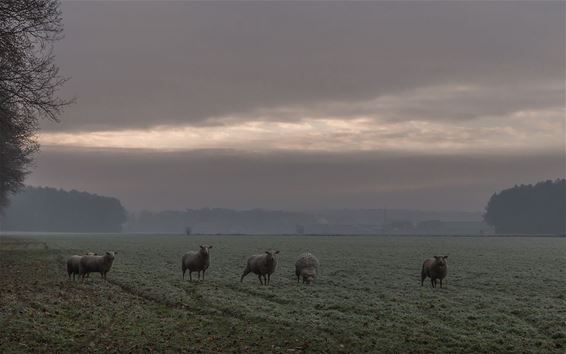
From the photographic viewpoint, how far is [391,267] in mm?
48031

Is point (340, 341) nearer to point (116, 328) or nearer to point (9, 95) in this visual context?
point (116, 328)

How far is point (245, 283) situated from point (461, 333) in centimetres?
1556

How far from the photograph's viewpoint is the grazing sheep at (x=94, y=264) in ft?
107

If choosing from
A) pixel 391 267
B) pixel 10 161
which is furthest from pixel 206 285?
pixel 10 161

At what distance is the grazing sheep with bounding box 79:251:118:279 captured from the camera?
107 feet

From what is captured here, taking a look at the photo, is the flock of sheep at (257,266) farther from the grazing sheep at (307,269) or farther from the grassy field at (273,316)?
the grassy field at (273,316)

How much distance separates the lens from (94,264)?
3306 cm

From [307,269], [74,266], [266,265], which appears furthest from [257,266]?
[74,266]

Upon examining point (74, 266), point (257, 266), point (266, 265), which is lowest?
point (74, 266)

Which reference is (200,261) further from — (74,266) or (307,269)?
(74,266)

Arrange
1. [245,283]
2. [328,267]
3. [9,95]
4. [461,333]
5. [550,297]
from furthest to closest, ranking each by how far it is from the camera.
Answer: [328,267], [245,283], [550,297], [9,95], [461,333]

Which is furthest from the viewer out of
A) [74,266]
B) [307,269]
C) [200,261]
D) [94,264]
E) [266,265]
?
[307,269]

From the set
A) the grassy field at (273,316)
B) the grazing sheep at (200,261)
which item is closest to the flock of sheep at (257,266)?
the grazing sheep at (200,261)

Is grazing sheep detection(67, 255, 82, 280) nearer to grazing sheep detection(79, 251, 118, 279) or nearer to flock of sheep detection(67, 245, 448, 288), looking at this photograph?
flock of sheep detection(67, 245, 448, 288)
